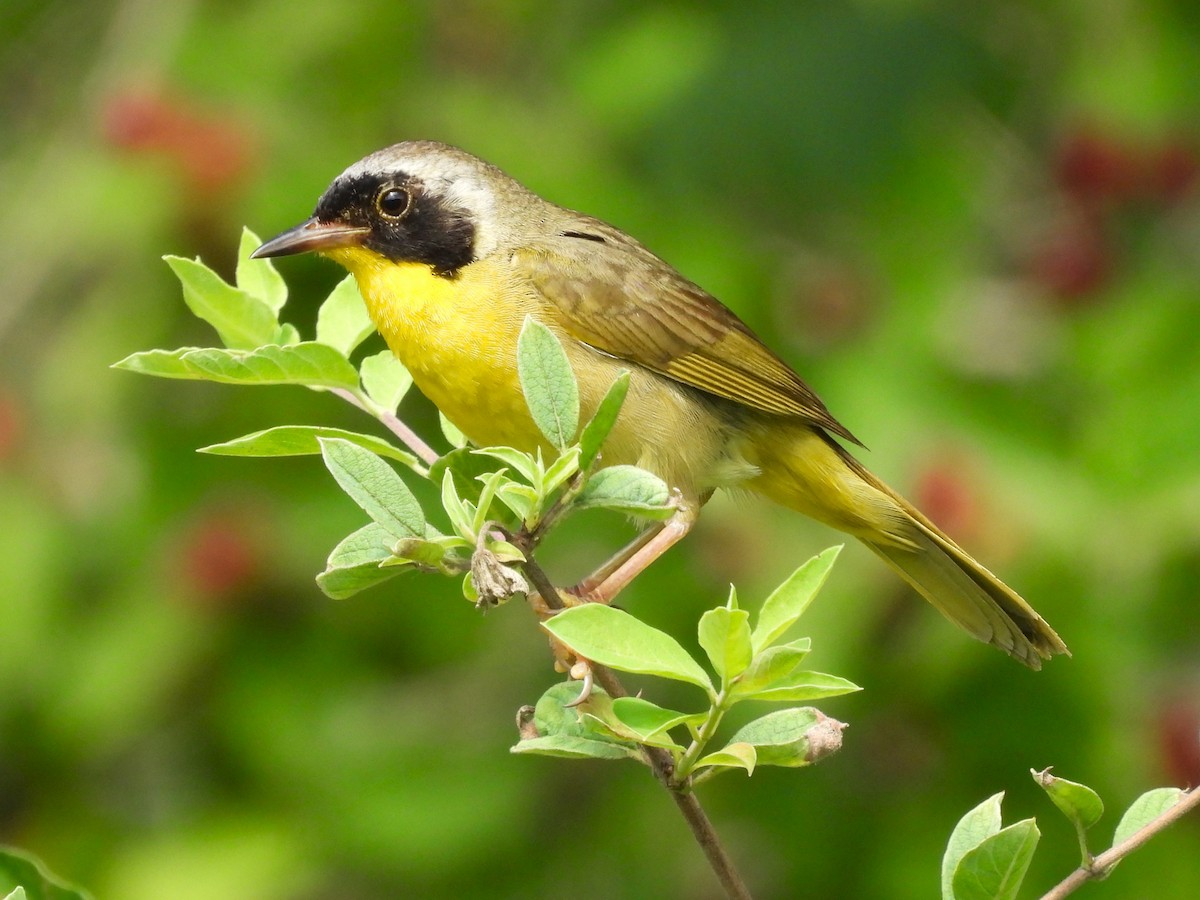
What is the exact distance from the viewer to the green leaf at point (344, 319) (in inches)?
99.3

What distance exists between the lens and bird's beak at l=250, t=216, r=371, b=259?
3357 mm

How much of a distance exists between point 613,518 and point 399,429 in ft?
8.95

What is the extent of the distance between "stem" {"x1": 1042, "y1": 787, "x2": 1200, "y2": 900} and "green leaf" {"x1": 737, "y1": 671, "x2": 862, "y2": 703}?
31 cm

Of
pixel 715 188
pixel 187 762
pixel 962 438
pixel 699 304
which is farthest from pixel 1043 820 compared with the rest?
pixel 187 762

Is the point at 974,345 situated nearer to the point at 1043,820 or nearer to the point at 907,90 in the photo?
the point at 907,90

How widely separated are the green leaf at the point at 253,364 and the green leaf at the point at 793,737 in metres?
0.77

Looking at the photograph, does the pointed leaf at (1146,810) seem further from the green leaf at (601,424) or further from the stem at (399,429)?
the stem at (399,429)

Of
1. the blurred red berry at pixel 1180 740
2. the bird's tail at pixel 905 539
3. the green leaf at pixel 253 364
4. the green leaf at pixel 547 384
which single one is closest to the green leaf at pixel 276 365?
the green leaf at pixel 253 364

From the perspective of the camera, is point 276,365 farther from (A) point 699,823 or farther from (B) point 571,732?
(A) point 699,823

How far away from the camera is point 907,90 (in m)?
5.07

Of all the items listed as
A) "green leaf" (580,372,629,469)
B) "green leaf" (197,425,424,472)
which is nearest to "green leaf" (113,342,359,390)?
"green leaf" (197,425,424,472)


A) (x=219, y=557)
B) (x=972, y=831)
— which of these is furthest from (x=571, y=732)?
(x=219, y=557)

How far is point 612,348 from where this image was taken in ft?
11.9

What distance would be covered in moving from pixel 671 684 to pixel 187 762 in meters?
1.60
